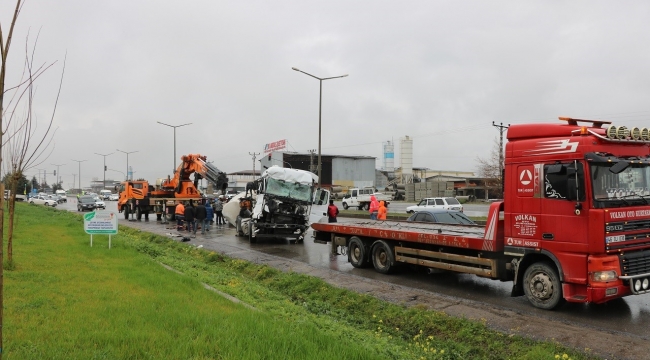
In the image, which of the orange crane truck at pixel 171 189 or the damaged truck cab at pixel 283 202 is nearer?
the damaged truck cab at pixel 283 202

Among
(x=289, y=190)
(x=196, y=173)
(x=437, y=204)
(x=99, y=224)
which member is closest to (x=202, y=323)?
(x=99, y=224)

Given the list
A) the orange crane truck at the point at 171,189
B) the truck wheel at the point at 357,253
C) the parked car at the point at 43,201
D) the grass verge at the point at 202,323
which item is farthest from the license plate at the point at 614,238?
the parked car at the point at 43,201

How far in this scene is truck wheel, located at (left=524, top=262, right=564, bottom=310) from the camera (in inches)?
304

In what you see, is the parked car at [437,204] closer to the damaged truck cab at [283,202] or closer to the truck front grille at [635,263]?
the damaged truck cab at [283,202]

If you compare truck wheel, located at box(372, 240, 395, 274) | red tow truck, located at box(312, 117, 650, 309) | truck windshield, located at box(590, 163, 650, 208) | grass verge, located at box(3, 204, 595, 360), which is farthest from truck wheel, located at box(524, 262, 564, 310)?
truck wheel, located at box(372, 240, 395, 274)

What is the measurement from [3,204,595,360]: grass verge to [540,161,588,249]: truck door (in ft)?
6.55

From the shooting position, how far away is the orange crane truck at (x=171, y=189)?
26.4 metres

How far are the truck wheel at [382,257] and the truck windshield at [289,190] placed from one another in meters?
7.03

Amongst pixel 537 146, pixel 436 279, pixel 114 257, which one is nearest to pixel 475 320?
pixel 537 146

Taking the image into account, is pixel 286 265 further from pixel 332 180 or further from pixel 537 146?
pixel 332 180

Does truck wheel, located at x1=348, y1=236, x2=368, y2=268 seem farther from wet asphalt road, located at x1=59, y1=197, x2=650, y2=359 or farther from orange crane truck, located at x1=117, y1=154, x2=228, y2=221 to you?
orange crane truck, located at x1=117, y1=154, x2=228, y2=221

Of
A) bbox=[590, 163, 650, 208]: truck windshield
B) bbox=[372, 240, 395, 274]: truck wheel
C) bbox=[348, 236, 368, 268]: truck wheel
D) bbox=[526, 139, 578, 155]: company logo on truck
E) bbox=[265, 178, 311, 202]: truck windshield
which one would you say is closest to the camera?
bbox=[590, 163, 650, 208]: truck windshield

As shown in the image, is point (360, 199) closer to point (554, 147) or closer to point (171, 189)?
point (171, 189)

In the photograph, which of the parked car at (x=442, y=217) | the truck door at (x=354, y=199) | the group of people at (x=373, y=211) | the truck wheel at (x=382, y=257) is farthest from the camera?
the truck door at (x=354, y=199)
